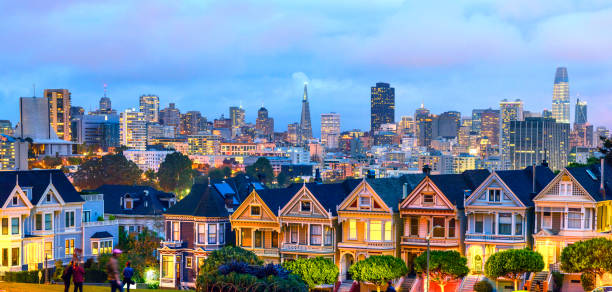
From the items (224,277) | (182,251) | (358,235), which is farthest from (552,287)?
(182,251)

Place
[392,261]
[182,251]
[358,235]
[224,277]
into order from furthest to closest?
[182,251]
[358,235]
[392,261]
[224,277]

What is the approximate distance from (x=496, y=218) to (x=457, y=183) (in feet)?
19.4

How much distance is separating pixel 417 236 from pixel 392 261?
14.0ft

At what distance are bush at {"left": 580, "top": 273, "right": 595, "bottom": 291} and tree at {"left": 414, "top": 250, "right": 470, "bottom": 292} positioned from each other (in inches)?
307

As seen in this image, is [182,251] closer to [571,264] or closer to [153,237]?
[153,237]

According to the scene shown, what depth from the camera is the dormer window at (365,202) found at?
231 ft

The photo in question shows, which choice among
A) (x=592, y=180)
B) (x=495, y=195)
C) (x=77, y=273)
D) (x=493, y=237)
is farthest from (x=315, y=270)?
(x=77, y=273)

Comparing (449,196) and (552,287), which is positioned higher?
(449,196)

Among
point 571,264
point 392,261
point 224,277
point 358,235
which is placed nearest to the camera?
point 224,277

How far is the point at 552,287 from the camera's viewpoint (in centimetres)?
6438

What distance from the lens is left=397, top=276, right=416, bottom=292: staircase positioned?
6911 centimetres

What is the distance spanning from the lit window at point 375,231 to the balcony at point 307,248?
10.8ft

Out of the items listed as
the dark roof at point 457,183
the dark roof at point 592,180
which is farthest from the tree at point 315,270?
the dark roof at point 592,180

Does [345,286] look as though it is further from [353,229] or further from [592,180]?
[592,180]
